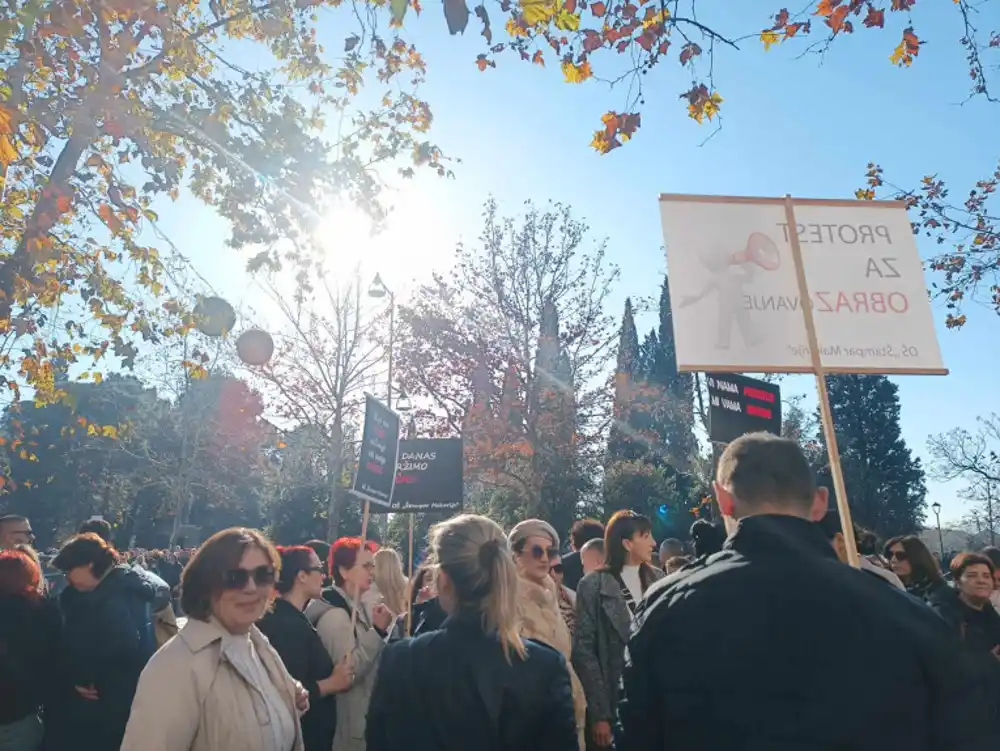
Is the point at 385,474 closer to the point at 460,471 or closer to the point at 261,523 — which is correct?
the point at 460,471

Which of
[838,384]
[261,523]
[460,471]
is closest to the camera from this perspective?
[460,471]

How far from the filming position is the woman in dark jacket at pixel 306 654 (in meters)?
3.83

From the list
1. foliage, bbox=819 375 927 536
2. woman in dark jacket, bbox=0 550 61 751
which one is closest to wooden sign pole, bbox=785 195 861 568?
woman in dark jacket, bbox=0 550 61 751

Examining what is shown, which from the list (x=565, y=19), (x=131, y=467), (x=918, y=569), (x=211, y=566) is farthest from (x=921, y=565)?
(x=131, y=467)

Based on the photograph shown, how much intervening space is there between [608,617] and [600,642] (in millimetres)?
174

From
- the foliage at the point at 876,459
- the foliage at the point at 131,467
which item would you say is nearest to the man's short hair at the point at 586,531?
the foliage at the point at 131,467

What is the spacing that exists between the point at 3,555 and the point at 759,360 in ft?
15.2

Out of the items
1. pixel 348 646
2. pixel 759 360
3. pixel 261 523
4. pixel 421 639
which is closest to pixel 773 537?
pixel 421 639

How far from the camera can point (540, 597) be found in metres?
3.88

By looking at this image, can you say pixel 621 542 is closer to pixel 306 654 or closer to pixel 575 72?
pixel 306 654

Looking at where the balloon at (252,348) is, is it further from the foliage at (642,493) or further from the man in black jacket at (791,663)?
the foliage at (642,493)

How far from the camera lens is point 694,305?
421 cm

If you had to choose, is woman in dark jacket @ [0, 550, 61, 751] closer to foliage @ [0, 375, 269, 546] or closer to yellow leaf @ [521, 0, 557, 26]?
yellow leaf @ [521, 0, 557, 26]

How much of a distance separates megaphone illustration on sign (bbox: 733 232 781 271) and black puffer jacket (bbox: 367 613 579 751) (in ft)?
9.42
